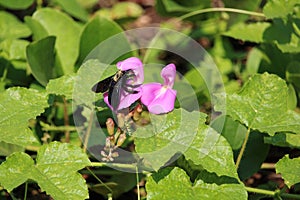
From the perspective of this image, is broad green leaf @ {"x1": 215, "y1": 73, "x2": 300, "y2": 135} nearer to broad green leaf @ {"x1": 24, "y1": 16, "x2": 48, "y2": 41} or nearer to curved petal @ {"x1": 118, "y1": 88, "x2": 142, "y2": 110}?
curved petal @ {"x1": 118, "y1": 88, "x2": 142, "y2": 110}

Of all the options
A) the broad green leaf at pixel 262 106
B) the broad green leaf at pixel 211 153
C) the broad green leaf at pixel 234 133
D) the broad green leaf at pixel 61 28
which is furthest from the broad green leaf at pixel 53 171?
the broad green leaf at pixel 61 28

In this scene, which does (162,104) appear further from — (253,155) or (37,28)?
(37,28)

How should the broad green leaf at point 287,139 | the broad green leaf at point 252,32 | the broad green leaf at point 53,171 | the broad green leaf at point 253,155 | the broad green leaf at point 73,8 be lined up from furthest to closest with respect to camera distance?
the broad green leaf at point 73,8
the broad green leaf at point 252,32
the broad green leaf at point 253,155
the broad green leaf at point 287,139
the broad green leaf at point 53,171

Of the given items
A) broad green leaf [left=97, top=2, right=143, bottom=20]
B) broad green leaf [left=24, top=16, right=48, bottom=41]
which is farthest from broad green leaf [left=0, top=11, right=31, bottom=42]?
broad green leaf [left=97, top=2, right=143, bottom=20]

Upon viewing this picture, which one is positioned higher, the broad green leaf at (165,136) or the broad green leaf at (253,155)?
the broad green leaf at (165,136)

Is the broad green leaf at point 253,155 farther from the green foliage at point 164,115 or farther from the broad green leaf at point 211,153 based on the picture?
the broad green leaf at point 211,153

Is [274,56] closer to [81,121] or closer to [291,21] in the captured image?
[291,21]

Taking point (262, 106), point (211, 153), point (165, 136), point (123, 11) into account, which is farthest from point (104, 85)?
point (123, 11)
